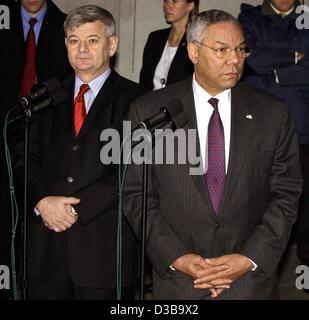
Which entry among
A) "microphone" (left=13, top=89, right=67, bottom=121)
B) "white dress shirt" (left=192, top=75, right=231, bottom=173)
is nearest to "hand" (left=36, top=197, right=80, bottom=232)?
"microphone" (left=13, top=89, right=67, bottom=121)

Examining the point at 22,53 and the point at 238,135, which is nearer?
the point at 238,135

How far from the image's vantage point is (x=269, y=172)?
4.07 metres

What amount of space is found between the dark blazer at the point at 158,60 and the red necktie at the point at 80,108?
1689 millimetres

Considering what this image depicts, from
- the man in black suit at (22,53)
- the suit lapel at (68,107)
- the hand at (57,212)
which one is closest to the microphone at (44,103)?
the suit lapel at (68,107)

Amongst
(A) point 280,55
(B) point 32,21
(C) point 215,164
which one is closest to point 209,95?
(C) point 215,164

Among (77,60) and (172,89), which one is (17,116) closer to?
(77,60)

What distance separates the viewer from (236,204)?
3.97m

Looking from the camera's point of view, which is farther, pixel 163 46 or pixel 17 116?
pixel 163 46

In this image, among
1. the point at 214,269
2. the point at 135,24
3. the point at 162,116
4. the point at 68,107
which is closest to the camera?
the point at 162,116

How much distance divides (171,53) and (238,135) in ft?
7.50

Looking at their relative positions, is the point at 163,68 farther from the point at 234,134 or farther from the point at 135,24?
the point at 234,134

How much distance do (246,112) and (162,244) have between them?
75 cm

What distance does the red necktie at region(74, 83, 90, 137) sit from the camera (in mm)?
4359

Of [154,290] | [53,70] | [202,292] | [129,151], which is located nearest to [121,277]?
[154,290]
